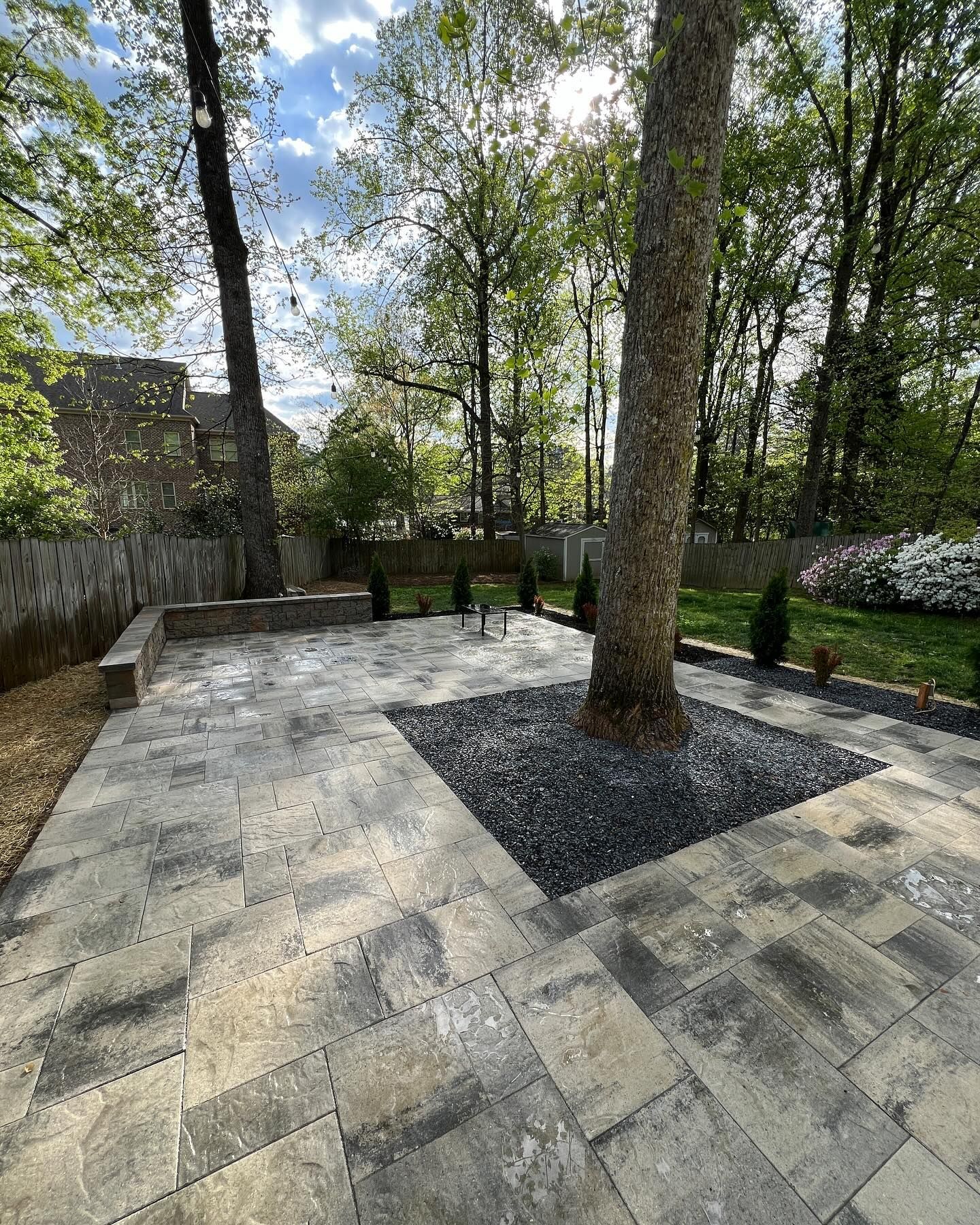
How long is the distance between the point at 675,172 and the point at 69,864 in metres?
5.26

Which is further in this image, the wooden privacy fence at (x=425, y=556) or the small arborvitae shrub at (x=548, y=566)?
the wooden privacy fence at (x=425, y=556)

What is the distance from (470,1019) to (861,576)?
405 inches

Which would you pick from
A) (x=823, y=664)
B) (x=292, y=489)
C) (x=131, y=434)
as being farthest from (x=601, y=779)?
(x=131, y=434)

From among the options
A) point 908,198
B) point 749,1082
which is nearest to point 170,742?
point 749,1082

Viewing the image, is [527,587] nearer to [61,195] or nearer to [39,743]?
[39,743]

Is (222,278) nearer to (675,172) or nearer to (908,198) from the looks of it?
(675,172)

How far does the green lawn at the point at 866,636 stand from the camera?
5504mm

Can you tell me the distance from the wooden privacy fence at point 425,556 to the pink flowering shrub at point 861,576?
10118mm

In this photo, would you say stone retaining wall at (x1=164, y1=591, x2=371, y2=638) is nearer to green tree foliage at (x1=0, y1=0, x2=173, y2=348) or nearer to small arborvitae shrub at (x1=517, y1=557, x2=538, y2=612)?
small arborvitae shrub at (x1=517, y1=557, x2=538, y2=612)

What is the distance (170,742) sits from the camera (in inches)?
147

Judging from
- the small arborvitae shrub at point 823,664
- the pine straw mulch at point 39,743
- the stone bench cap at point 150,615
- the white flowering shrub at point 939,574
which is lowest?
the pine straw mulch at point 39,743

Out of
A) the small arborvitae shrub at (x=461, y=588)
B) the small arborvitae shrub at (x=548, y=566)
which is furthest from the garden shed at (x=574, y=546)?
the small arborvitae shrub at (x=461, y=588)

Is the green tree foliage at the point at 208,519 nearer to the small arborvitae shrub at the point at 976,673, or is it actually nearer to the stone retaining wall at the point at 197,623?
the stone retaining wall at the point at 197,623

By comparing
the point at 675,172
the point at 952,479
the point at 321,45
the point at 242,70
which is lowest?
the point at 952,479
